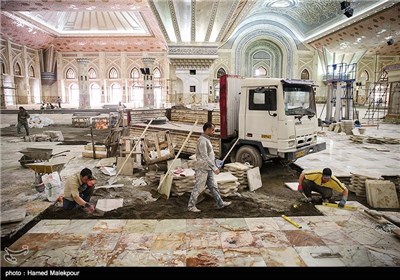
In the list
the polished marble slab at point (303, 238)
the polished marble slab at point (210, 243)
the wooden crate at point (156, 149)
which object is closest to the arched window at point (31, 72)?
the wooden crate at point (156, 149)

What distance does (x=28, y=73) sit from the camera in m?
28.1

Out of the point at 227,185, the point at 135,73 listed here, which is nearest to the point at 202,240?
the point at 227,185

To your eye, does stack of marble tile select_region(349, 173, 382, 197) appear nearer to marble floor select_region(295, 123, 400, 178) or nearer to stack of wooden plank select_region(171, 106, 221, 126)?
marble floor select_region(295, 123, 400, 178)

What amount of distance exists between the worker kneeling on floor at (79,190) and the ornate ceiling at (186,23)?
12.1 meters

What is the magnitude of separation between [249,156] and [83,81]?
710 inches

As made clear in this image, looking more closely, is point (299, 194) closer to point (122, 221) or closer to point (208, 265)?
point (208, 265)

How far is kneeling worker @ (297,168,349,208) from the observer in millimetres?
4988

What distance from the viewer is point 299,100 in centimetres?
679

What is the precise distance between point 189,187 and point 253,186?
1406 mm

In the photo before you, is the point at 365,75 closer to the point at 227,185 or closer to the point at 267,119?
the point at 267,119

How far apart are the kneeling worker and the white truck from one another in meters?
1.19

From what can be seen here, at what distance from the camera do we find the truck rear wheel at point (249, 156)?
268 inches

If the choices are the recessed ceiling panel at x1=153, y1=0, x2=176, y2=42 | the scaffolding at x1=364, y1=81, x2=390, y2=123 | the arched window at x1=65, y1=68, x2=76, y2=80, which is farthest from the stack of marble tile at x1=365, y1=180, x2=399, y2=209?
the arched window at x1=65, y1=68, x2=76, y2=80

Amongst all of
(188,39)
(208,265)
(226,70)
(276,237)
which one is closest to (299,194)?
(276,237)
